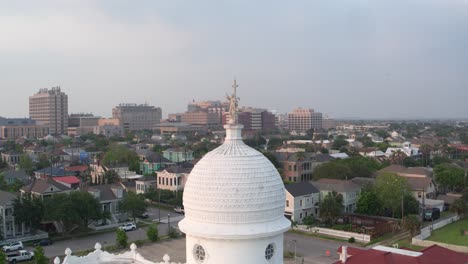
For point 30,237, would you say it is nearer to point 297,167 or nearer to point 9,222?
point 9,222

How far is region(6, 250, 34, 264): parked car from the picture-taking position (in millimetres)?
35938

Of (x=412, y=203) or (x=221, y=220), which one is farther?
(x=412, y=203)

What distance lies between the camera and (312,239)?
42625 millimetres

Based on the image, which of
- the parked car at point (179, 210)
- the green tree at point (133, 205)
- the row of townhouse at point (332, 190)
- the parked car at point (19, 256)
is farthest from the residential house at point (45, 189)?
the row of townhouse at point (332, 190)

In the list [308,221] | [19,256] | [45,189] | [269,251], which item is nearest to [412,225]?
[308,221]

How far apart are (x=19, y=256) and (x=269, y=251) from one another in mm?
27325

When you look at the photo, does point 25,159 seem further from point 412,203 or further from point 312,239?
point 412,203

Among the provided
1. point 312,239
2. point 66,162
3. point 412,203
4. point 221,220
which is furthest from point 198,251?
point 66,162

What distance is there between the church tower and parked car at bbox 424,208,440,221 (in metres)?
37.5

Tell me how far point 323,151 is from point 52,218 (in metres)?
60.8

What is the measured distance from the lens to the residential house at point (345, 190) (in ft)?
169

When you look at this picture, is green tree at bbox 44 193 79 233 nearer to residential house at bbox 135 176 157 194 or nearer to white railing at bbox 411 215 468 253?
residential house at bbox 135 176 157 194

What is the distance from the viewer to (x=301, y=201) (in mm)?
49156

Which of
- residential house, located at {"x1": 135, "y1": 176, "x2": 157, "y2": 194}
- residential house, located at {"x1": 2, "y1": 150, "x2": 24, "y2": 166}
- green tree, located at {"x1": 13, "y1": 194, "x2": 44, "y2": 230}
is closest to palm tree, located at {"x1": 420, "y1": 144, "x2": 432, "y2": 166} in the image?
residential house, located at {"x1": 135, "y1": 176, "x2": 157, "y2": 194}
